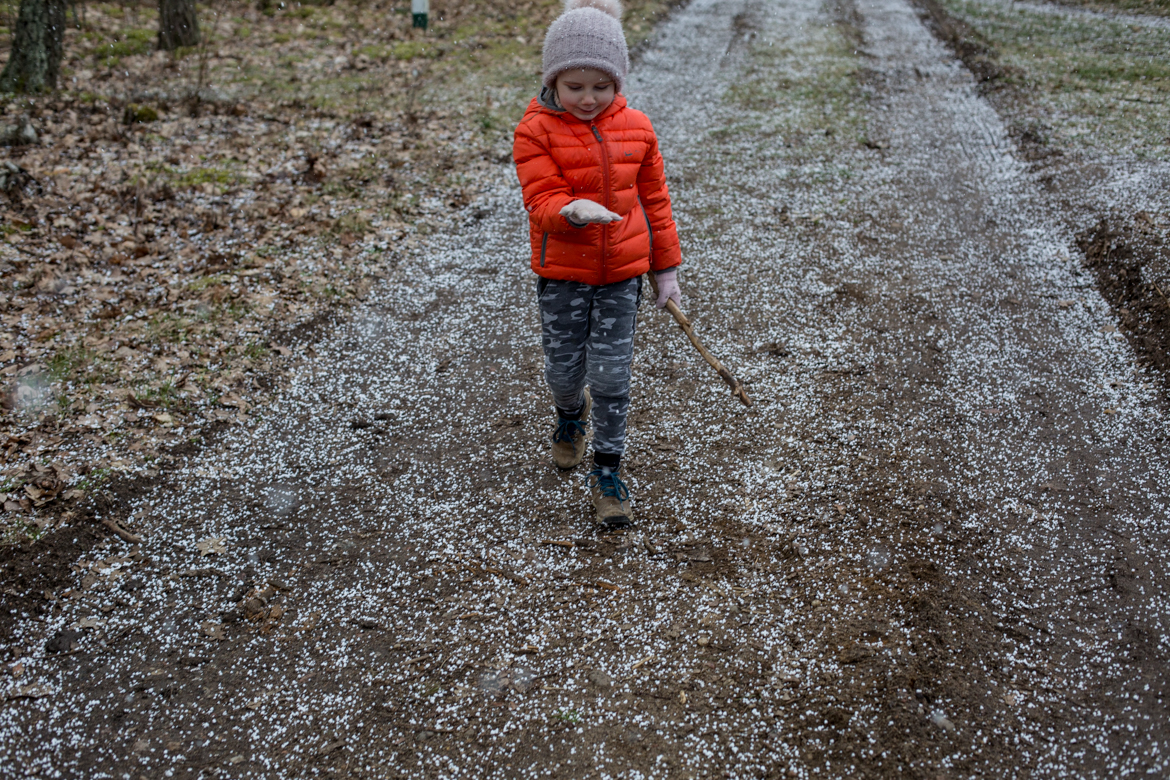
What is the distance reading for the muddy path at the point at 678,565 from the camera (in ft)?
7.63

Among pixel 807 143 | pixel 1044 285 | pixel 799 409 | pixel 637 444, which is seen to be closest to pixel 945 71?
pixel 807 143

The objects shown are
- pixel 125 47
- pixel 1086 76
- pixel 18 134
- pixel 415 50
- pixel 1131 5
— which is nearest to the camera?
pixel 18 134

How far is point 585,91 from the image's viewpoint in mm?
2691

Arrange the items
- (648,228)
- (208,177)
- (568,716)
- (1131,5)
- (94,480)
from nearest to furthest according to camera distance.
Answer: (568,716) < (648,228) < (94,480) < (208,177) < (1131,5)

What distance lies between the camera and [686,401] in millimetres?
3977

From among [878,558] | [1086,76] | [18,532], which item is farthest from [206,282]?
[1086,76]

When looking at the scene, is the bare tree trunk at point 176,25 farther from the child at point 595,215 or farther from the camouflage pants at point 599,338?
the camouflage pants at point 599,338

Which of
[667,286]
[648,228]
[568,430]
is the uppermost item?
[648,228]

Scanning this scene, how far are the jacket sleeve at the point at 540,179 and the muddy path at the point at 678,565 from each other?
1.29m

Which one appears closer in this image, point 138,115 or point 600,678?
point 600,678

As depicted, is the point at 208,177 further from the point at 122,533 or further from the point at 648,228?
the point at 648,228

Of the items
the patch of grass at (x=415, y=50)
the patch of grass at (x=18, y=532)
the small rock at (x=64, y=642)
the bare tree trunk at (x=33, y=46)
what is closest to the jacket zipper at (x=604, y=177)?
the small rock at (x=64, y=642)

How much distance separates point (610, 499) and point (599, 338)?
709 millimetres

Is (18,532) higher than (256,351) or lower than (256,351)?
lower
